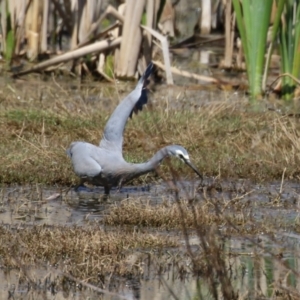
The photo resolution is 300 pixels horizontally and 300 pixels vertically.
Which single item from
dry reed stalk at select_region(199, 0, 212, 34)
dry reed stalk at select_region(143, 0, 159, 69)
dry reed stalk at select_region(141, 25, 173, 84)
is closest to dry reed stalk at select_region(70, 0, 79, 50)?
dry reed stalk at select_region(143, 0, 159, 69)

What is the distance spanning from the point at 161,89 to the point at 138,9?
3.07 feet

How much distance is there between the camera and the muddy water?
429 centimetres

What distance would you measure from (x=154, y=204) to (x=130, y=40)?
13.9ft

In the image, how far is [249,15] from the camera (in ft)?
30.8

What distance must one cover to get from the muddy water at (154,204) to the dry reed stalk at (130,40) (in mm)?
3573

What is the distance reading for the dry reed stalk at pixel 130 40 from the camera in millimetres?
10125

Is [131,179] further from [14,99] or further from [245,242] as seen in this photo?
[14,99]

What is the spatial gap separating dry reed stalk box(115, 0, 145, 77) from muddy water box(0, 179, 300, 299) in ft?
11.7

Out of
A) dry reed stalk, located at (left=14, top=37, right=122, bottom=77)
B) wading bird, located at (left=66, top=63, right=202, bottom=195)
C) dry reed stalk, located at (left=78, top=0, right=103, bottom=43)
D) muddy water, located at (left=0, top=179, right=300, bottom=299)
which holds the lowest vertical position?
muddy water, located at (left=0, top=179, right=300, bottom=299)

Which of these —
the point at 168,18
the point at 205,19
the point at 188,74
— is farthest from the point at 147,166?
the point at 205,19

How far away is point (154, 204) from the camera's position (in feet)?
20.7

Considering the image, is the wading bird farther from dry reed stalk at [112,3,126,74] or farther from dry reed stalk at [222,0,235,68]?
dry reed stalk at [222,0,235,68]

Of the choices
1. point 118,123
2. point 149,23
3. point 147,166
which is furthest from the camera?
point 149,23

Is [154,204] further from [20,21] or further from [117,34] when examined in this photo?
[20,21]
